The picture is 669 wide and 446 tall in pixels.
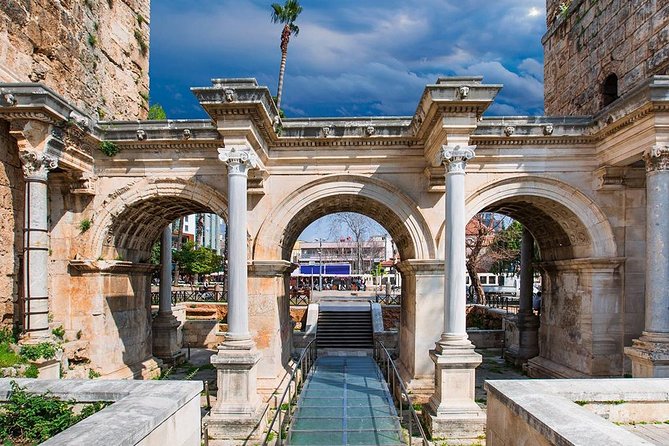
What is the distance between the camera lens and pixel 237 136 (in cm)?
895

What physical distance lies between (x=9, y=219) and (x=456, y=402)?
30.5ft

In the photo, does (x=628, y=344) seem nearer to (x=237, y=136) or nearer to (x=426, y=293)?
(x=426, y=293)

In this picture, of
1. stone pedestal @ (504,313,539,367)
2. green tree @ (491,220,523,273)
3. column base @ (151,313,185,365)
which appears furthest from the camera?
green tree @ (491,220,523,273)

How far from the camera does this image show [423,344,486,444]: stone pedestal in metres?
8.34

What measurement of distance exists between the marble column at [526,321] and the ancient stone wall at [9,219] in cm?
1273

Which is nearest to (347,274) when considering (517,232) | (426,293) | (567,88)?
(517,232)

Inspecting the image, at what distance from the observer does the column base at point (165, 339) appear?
14.5 metres

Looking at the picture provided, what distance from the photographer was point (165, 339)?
14680 mm

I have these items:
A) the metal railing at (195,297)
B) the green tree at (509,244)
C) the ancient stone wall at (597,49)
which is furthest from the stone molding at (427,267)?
the green tree at (509,244)

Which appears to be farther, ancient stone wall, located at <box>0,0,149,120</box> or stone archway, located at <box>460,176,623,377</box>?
stone archway, located at <box>460,176,623,377</box>

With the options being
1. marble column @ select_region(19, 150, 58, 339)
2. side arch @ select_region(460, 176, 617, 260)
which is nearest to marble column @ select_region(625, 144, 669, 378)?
side arch @ select_region(460, 176, 617, 260)

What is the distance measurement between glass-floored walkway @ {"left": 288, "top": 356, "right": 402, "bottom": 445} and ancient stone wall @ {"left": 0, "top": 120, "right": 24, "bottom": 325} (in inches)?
242

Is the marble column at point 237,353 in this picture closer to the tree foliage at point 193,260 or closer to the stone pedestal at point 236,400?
the stone pedestal at point 236,400

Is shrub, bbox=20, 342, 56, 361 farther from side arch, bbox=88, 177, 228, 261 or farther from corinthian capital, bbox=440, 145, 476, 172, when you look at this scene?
corinthian capital, bbox=440, 145, 476, 172
